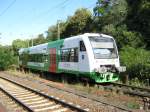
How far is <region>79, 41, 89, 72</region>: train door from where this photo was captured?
19234 mm

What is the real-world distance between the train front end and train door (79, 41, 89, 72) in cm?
46

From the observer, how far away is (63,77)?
24828 millimetres

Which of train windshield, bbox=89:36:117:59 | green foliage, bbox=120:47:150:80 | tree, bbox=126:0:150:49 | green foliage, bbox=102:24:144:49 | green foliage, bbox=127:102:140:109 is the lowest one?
green foliage, bbox=127:102:140:109

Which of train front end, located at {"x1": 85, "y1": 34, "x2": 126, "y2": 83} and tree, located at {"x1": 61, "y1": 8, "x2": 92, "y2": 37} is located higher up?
tree, located at {"x1": 61, "y1": 8, "x2": 92, "y2": 37}

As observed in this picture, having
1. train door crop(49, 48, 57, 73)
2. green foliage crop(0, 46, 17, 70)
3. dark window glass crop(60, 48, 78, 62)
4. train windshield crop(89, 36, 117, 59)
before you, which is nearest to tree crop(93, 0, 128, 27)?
green foliage crop(0, 46, 17, 70)

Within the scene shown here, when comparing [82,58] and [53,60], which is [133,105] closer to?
[82,58]

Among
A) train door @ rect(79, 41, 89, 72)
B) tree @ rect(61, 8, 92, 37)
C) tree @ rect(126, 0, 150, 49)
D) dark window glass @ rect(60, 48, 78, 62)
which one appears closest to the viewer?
train door @ rect(79, 41, 89, 72)

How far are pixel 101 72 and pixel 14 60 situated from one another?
2763cm

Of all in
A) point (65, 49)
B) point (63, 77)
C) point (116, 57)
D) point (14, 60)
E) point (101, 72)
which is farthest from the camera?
point (14, 60)

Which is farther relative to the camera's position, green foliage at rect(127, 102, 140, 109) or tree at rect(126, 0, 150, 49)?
tree at rect(126, 0, 150, 49)

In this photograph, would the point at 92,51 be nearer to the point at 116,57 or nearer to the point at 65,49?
the point at 116,57

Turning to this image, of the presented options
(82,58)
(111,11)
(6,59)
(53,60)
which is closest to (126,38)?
(111,11)

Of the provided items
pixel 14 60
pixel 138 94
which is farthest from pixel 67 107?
pixel 14 60

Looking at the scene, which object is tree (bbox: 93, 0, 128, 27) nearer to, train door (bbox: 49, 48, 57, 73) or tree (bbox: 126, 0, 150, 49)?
tree (bbox: 126, 0, 150, 49)
